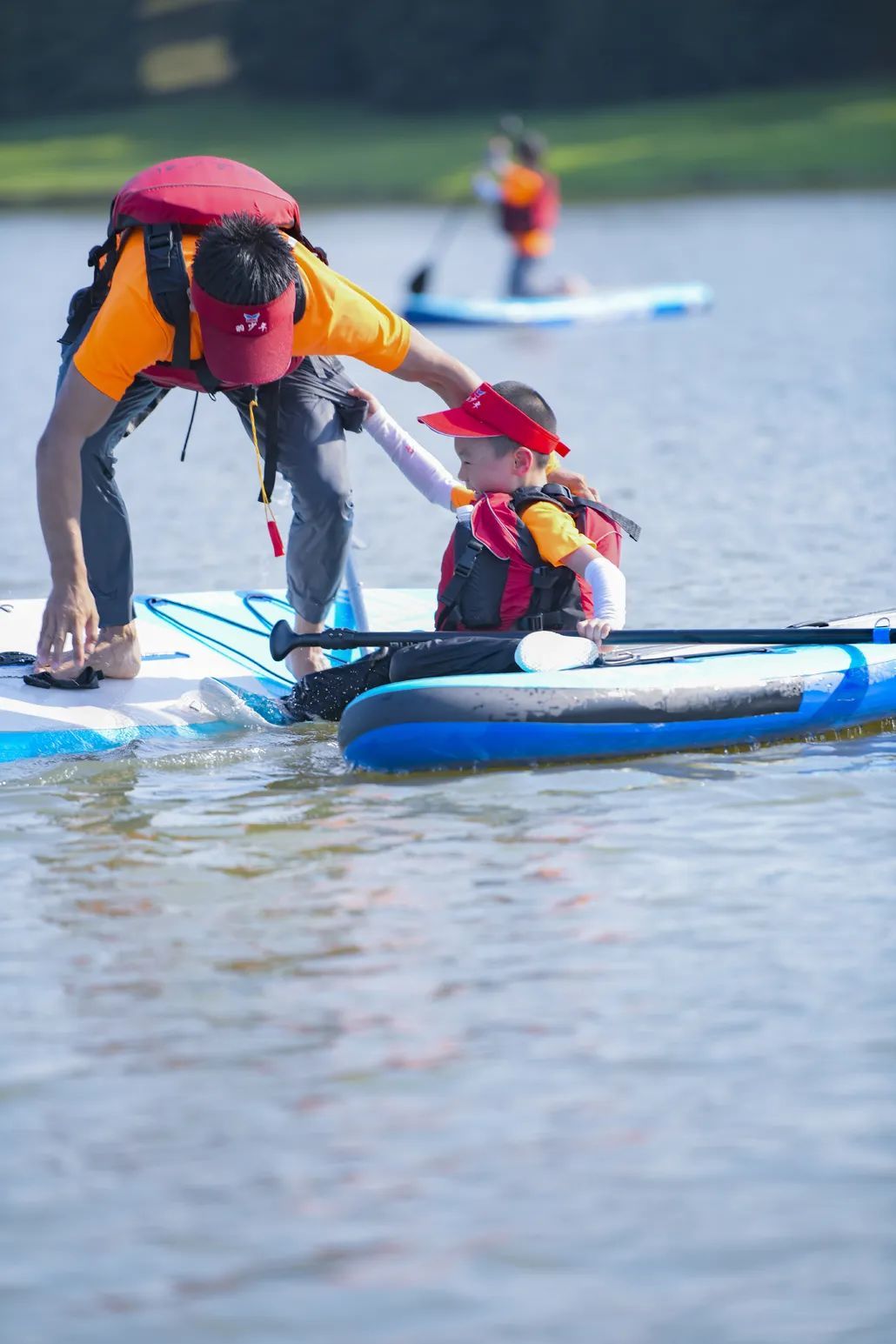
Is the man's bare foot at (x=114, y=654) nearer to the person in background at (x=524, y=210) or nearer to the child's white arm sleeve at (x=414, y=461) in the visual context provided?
the child's white arm sleeve at (x=414, y=461)

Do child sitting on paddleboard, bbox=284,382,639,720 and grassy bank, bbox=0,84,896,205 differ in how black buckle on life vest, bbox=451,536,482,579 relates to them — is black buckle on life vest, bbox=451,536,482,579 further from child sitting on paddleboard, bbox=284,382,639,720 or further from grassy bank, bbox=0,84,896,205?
grassy bank, bbox=0,84,896,205

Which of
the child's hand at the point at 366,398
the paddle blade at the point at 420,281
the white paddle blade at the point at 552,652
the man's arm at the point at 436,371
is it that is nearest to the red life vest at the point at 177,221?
the man's arm at the point at 436,371

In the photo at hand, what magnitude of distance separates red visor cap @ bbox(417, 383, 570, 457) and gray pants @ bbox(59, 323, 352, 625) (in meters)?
0.32

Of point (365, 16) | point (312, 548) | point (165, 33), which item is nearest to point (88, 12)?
point (165, 33)

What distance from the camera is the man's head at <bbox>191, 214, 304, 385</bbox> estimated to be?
505 cm

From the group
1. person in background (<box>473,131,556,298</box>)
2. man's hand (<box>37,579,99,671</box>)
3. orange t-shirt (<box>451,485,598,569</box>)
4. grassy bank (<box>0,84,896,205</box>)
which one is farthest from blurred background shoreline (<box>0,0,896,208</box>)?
man's hand (<box>37,579,99,671</box>)

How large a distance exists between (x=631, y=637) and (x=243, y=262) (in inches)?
57.1


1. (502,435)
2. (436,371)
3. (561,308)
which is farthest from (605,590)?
(561,308)

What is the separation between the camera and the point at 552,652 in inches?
220

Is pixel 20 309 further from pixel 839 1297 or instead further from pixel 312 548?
pixel 839 1297

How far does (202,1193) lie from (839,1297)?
0.98 meters

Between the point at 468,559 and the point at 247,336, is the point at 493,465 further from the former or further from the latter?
the point at 247,336

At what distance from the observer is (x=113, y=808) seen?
213 inches

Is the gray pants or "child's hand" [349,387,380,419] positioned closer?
the gray pants
